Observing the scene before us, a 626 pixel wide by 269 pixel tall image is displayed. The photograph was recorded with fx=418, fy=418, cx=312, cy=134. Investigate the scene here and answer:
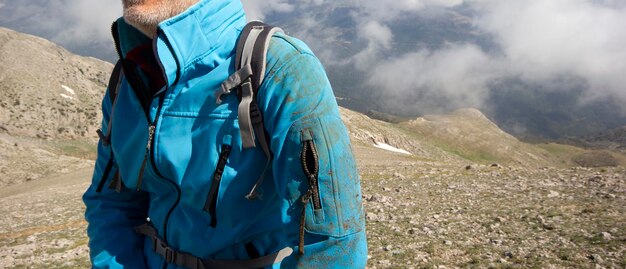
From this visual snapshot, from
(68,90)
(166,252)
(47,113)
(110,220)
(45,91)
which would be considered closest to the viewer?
(166,252)

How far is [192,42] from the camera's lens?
302 cm

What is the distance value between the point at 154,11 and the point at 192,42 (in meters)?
0.42

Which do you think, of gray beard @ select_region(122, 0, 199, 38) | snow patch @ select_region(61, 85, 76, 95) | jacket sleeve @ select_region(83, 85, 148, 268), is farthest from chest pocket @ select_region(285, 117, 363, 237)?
snow patch @ select_region(61, 85, 76, 95)

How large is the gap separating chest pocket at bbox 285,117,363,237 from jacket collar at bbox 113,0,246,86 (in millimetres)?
931

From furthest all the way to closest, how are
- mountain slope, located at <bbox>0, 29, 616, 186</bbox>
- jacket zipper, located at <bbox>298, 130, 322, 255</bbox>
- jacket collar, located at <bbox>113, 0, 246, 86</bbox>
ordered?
mountain slope, located at <bbox>0, 29, 616, 186</bbox>
jacket collar, located at <bbox>113, 0, 246, 86</bbox>
jacket zipper, located at <bbox>298, 130, 322, 255</bbox>

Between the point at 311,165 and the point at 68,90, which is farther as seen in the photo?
the point at 68,90

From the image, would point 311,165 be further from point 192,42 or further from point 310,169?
point 192,42

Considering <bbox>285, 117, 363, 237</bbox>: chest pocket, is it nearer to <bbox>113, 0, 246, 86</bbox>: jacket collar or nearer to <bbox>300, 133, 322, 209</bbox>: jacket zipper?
<bbox>300, 133, 322, 209</bbox>: jacket zipper

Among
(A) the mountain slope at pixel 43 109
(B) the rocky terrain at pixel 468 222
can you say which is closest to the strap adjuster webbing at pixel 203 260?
(B) the rocky terrain at pixel 468 222

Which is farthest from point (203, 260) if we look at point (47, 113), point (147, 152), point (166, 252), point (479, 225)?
point (47, 113)

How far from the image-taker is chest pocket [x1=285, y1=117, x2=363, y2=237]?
8.31 ft

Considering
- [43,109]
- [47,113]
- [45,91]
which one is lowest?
[47,113]

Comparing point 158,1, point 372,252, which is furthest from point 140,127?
point 372,252

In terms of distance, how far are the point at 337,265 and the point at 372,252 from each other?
9.20 metres
